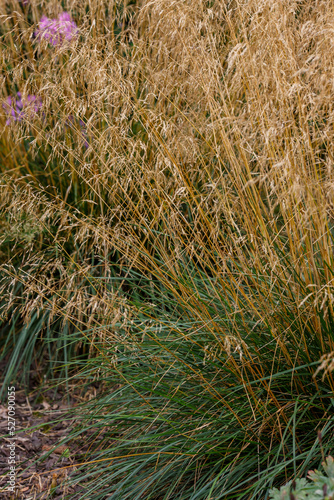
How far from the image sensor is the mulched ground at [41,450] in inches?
89.5

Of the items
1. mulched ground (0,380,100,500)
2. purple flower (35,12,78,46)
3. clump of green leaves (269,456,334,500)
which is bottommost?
mulched ground (0,380,100,500)

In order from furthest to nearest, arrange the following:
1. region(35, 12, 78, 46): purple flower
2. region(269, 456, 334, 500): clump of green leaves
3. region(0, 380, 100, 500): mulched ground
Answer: region(35, 12, 78, 46): purple flower, region(0, 380, 100, 500): mulched ground, region(269, 456, 334, 500): clump of green leaves

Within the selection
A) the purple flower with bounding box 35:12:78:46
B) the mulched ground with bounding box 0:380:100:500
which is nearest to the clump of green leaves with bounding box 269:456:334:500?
the mulched ground with bounding box 0:380:100:500

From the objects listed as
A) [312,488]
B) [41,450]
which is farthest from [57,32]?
[312,488]

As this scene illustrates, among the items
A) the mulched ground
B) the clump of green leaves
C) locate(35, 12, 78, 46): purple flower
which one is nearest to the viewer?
the clump of green leaves

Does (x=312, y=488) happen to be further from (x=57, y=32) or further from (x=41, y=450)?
(x=57, y=32)

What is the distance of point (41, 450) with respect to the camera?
261cm

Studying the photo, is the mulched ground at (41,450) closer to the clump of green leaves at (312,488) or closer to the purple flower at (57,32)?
the clump of green leaves at (312,488)

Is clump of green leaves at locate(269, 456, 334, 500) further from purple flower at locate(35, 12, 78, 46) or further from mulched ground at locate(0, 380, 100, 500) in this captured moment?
purple flower at locate(35, 12, 78, 46)

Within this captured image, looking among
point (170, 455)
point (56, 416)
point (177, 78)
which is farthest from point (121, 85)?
point (56, 416)

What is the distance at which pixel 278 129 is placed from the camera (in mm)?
1891

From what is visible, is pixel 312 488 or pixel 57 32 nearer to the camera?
pixel 312 488

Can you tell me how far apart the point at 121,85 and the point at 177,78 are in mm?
308

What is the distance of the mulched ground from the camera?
2273 mm
